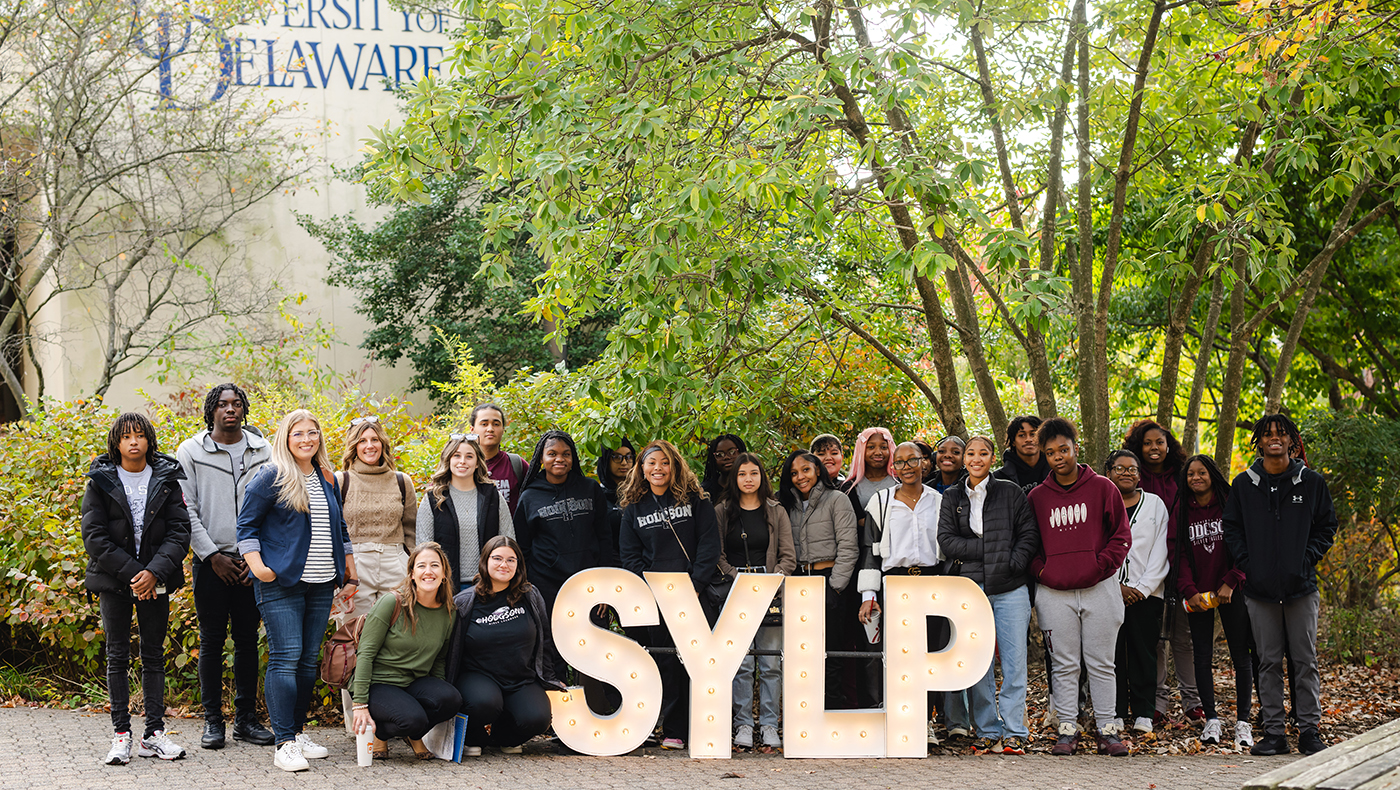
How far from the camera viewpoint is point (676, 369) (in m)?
7.45

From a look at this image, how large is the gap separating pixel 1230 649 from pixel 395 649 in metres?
5.05

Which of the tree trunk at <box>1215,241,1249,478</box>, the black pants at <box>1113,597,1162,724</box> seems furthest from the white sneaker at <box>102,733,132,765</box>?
the tree trunk at <box>1215,241,1249,478</box>

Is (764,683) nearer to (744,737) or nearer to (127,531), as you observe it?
(744,737)

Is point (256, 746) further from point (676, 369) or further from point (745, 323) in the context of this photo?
point (745, 323)

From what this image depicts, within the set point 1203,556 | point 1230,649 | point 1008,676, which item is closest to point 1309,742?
point 1230,649

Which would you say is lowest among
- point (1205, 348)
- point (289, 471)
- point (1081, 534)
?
point (1081, 534)

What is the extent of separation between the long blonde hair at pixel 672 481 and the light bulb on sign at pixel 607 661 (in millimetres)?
566

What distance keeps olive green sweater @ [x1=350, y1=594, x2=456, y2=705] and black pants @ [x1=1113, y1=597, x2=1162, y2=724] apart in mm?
4194

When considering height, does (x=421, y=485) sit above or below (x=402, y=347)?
below

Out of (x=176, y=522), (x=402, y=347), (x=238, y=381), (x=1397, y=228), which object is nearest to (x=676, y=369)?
(x=176, y=522)

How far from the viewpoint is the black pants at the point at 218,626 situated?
638 centimetres

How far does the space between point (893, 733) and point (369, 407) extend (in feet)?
17.1

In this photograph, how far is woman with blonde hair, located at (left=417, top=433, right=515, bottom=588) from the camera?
676 centimetres

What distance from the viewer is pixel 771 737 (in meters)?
6.91
